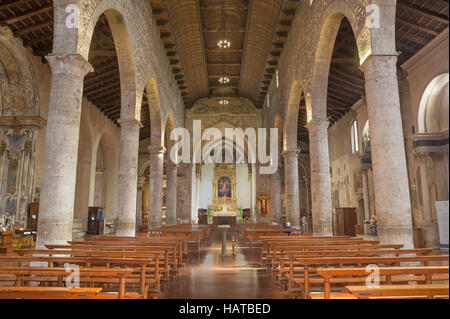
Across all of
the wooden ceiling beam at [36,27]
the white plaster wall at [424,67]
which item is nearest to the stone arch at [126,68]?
the wooden ceiling beam at [36,27]

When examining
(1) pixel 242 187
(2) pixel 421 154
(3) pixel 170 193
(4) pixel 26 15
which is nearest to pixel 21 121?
(4) pixel 26 15

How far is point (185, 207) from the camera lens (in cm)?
2548

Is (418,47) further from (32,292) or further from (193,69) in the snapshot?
(32,292)

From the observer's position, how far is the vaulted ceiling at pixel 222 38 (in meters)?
11.7

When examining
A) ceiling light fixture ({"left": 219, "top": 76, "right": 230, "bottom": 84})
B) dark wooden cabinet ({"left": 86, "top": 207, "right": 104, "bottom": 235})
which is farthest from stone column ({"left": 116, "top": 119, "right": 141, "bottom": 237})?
ceiling light fixture ({"left": 219, "top": 76, "right": 230, "bottom": 84})

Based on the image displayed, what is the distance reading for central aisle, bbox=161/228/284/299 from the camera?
5266 mm

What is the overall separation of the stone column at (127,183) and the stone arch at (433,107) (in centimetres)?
1116

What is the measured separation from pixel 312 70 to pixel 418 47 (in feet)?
15.7

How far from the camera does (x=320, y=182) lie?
11.7 metres

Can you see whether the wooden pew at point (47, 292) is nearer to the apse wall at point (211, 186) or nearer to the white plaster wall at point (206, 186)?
the apse wall at point (211, 186)

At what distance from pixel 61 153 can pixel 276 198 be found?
17.2 m

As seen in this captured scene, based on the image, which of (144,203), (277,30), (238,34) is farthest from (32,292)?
(144,203)

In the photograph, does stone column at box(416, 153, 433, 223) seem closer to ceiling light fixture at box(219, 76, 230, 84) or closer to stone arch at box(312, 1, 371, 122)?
stone arch at box(312, 1, 371, 122)
